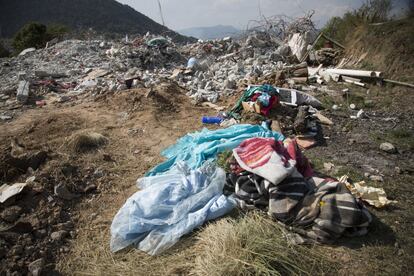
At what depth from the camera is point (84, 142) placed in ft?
13.5

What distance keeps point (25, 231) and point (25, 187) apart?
58cm

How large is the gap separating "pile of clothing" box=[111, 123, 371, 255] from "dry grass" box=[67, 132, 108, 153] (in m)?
1.44

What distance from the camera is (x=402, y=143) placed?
13.1 feet

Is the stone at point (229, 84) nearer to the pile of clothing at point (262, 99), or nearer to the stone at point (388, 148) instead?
the pile of clothing at point (262, 99)

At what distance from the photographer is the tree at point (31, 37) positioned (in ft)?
59.0

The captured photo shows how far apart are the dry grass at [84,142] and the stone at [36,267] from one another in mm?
1939

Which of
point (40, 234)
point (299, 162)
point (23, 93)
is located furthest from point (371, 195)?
point (23, 93)

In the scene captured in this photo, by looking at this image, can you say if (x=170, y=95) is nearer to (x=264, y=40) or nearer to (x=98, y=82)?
(x=98, y=82)

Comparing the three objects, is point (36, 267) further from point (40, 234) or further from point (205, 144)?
point (205, 144)

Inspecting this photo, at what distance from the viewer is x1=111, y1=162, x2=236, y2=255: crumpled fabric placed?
2385 mm

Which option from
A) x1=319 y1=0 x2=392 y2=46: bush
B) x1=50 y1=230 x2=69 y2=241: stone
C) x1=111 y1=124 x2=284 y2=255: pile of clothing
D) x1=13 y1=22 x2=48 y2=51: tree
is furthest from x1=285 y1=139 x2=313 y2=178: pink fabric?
x1=13 y1=22 x2=48 y2=51: tree

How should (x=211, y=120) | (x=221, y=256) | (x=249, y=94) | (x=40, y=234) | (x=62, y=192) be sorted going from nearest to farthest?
1. (x=221, y=256)
2. (x=40, y=234)
3. (x=62, y=192)
4. (x=211, y=120)
5. (x=249, y=94)

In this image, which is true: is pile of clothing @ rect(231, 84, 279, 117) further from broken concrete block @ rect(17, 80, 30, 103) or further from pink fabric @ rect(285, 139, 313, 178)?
broken concrete block @ rect(17, 80, 30, 103)

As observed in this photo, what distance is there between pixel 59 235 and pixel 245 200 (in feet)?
5.44
